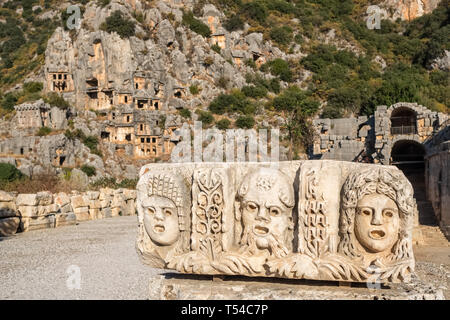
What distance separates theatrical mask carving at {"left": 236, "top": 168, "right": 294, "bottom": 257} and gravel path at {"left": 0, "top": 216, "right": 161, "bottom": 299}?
8.33ft

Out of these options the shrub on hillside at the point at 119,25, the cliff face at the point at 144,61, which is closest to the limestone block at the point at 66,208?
the cliff face at the point at 144,61

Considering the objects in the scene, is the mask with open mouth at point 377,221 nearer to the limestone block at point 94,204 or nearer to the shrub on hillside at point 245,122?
the limestone block at point 94,204

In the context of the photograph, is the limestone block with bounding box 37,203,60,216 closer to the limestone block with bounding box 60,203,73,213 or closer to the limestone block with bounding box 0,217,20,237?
the limestone block with bounding box 60,203,73,213

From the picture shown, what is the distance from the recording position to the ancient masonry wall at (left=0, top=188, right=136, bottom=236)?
13.1 m

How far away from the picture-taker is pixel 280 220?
14.3ft

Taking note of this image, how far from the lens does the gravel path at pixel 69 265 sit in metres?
6.39

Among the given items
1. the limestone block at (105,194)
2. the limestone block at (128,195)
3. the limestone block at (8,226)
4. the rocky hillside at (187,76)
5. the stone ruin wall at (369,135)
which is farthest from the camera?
the rocky hillside at (187,76)

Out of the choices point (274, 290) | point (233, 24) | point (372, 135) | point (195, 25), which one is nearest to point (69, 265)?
point (274, 290)

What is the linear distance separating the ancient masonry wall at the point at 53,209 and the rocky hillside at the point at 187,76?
78.4ft

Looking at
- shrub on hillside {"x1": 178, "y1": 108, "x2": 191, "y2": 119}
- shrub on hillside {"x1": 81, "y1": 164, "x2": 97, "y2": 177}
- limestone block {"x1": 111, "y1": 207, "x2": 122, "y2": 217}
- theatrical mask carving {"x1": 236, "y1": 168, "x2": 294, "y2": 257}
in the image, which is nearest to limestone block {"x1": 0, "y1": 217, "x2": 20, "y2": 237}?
limestone block {"x1": 111, "y1": 207, "x2": 122, "y2": 217}

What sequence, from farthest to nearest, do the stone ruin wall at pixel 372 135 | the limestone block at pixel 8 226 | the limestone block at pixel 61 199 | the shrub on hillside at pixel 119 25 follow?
the shrub on hillside at pixel 119 25 < the stone ruin wall at pixel 372 135 < the limestone block at pixel 61 199 < the limestone block at pixel 8 226

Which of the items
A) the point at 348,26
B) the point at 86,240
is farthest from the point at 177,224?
the point at 348,26
